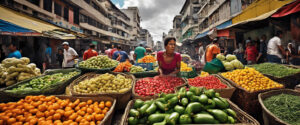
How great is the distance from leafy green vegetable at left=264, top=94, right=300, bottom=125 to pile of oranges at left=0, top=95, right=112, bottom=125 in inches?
122

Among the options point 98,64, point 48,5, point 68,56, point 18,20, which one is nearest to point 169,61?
point 98,64

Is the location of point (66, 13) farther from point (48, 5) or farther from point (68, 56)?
point (68, 56)

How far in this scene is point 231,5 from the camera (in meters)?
18.0

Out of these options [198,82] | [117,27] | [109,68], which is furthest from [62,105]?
[117,27]

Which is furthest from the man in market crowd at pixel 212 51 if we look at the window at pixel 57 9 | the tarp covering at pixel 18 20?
the window at pixel 57 9

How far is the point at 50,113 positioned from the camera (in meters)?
2.13

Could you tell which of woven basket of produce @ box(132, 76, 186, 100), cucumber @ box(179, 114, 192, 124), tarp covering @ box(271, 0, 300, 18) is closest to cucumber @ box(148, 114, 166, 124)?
cucumber @ box(179, 114, 192, 124)

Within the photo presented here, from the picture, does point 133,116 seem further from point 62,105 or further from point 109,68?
point 109,68

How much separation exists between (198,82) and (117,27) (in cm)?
4653

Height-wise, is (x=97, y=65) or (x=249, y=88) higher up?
(x=97, y=65)

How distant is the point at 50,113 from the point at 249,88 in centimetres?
422

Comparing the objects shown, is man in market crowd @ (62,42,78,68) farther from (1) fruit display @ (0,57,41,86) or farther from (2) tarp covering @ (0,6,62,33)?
(1) fruit display @ (0,57,41,86)

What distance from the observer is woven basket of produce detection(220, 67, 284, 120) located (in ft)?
10.0

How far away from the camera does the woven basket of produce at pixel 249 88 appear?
3.05 m
